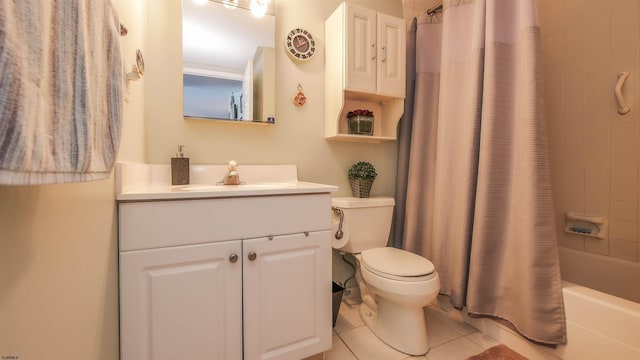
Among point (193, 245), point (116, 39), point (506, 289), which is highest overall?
point (116, 39)

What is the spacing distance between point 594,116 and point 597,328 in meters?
1.27

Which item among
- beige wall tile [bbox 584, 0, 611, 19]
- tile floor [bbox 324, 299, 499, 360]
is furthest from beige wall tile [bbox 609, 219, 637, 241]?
beige wall tile [bbox 584, 0, 611, 19]

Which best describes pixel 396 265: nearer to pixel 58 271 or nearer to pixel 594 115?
pixel 58 271

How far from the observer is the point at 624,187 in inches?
57.2

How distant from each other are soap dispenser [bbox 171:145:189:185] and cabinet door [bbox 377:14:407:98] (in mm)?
1240

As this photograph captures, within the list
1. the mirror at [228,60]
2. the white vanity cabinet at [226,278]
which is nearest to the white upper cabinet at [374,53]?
the mirror at [228,60]

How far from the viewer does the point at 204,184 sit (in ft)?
4.62

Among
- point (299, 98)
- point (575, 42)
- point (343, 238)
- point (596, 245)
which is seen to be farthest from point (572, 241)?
point (299, 98)

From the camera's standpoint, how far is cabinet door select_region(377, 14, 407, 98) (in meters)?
1.64

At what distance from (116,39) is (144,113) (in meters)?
0.86

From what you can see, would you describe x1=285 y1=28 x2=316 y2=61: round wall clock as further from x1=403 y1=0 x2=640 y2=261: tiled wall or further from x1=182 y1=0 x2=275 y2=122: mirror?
x1=403 y1=0 x2=640 y2=261: tiled wall

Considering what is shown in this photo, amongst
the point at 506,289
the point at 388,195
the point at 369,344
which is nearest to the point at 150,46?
the point at 388,195

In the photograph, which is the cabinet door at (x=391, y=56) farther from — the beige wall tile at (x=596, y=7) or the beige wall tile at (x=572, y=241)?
the beige wall tile at (x=572, y=241)

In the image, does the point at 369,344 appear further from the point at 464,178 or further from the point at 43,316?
the point at 43,316
